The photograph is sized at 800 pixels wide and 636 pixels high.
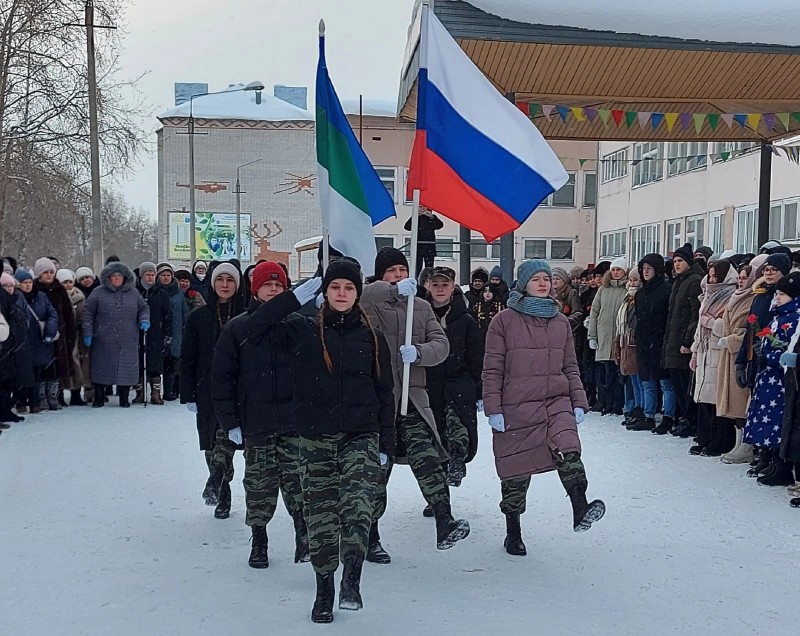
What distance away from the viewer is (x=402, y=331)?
5.51 m

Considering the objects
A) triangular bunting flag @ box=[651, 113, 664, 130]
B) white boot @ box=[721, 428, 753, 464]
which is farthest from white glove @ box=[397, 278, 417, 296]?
triangular bunting flag @ box=[651, 113, 664, 130]

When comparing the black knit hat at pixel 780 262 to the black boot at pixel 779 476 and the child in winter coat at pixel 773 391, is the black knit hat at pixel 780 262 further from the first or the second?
the black boot at pixel 779 476

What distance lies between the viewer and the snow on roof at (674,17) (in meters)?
9.88

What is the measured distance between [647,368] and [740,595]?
200 inches

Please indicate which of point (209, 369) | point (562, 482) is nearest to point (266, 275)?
point (209, 369)

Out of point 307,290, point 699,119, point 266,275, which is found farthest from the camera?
point 699,119

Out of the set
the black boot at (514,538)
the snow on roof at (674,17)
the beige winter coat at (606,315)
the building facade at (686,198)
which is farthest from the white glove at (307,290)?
the building facade at (686,198)

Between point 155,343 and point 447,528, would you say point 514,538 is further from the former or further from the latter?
point 155,343

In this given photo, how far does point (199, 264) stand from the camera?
47.9 feet

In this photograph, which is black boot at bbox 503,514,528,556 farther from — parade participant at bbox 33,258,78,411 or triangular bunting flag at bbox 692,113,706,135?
triangular bunting flag at bbox 692,113,706,135

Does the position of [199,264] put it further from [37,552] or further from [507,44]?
[37,552]

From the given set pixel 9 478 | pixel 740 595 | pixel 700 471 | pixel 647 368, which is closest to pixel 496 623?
pixel 740 595

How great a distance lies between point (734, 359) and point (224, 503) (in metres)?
4.68

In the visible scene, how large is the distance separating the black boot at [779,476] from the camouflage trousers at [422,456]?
3317mm
